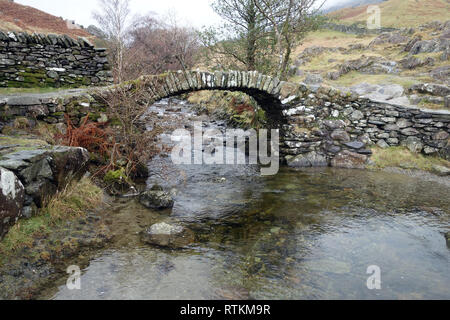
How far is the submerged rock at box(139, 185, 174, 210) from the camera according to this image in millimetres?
6145

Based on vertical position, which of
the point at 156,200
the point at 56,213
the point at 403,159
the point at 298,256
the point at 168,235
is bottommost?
the point at 298,256

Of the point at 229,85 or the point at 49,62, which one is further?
the point at 49,62

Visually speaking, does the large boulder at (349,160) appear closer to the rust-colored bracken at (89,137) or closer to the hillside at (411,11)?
the rust-colored bracken at (89,137)

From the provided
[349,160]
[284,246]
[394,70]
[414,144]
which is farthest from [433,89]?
[284,246]

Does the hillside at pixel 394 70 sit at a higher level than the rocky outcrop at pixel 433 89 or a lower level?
higher

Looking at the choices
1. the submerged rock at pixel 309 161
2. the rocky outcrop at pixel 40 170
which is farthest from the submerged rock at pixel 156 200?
the submerged rock at pixel 309 161

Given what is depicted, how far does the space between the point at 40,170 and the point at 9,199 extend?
83cm

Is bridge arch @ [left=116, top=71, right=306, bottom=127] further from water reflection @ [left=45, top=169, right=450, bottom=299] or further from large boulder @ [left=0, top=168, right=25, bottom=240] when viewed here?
large boulder @ [left=0, top=168, right=25, bottom=240]

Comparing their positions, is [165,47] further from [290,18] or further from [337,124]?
[337,124]

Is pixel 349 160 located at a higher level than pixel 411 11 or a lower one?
lower

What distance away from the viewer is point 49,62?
9297mm

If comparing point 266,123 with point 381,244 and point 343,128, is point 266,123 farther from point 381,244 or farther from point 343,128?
point 381,244

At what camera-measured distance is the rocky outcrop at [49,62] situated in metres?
8.73

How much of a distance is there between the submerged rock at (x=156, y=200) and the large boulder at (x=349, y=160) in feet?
21.4
